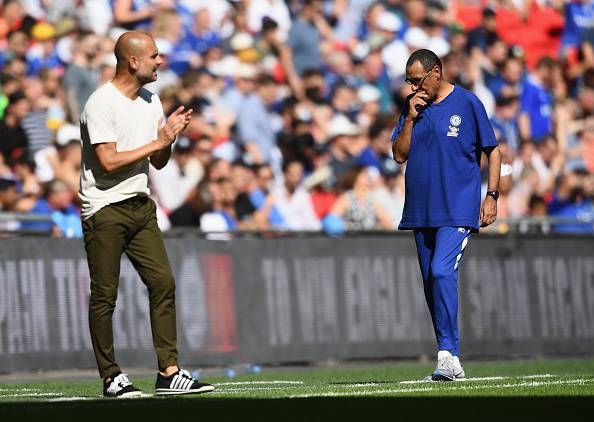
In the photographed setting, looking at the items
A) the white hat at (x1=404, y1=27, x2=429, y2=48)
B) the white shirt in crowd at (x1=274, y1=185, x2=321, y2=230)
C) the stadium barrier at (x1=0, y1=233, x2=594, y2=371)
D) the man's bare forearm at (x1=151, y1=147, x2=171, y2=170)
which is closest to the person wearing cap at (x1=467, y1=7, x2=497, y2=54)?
the white hat at (x1=404, y1=27, x2=429, y2=48)

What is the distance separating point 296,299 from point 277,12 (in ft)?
21.5

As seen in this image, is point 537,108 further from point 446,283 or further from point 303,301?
point 446,283

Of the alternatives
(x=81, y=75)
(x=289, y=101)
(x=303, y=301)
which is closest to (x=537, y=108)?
(x=289, y=101)

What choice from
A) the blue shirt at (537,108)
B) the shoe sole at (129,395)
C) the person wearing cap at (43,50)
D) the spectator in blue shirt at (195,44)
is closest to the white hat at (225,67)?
the spectator in blue shirt at (195,44)

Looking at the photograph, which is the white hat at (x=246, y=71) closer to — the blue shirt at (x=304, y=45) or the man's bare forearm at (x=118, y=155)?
the blue shirt at (x=304, y=45)

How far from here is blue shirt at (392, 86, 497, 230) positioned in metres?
10.2

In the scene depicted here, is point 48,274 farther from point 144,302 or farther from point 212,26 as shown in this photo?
point 212,26

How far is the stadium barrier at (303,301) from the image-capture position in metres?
13.4

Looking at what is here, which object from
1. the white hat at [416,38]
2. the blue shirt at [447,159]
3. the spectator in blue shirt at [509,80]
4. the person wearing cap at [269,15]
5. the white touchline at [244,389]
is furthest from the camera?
the spectator in blue shirt at [509,80]

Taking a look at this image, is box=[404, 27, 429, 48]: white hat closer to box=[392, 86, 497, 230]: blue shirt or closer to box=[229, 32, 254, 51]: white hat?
box=[229, 32, 254, 51]: white hat

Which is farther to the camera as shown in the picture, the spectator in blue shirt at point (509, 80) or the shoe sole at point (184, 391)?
the spectator in blue shirt at point (509, 80)

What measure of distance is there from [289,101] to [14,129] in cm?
448

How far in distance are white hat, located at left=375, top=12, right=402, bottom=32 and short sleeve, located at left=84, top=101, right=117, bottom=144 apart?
502 inches

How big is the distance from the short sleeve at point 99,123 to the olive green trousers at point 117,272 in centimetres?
44
